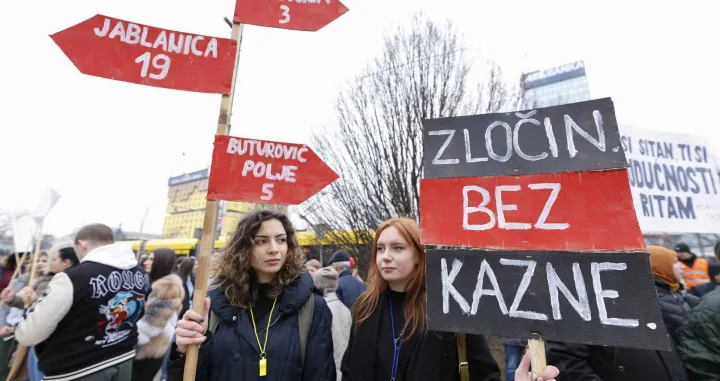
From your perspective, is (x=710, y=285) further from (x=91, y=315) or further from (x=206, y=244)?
(x=91, y=315)

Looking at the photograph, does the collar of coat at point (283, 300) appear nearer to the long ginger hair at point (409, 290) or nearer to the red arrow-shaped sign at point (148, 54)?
the long ginger hair at point (409, 290)

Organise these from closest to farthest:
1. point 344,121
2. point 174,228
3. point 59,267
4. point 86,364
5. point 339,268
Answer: point 86,364, point 59,267, point 339,268, point 344,121, point 174,228

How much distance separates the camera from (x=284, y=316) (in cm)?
210

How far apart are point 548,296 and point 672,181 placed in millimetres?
3945

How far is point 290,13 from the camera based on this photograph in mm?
2385

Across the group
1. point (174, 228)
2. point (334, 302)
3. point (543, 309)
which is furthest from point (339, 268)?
point (174, 228)

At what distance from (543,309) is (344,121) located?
21.5 ft

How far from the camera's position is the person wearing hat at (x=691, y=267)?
6207 millimetres

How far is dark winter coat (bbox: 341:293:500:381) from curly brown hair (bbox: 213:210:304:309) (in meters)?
0.63

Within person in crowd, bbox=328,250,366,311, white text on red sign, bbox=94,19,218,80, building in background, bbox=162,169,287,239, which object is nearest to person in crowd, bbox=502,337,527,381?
person in crowd, bbox=328,250,366,311

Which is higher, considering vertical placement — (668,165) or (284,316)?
(668,165)

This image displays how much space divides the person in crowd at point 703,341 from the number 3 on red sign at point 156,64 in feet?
12.6

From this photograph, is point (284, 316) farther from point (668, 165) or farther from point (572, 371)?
point (668, 165)

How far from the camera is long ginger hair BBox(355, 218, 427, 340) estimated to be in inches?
77.4
